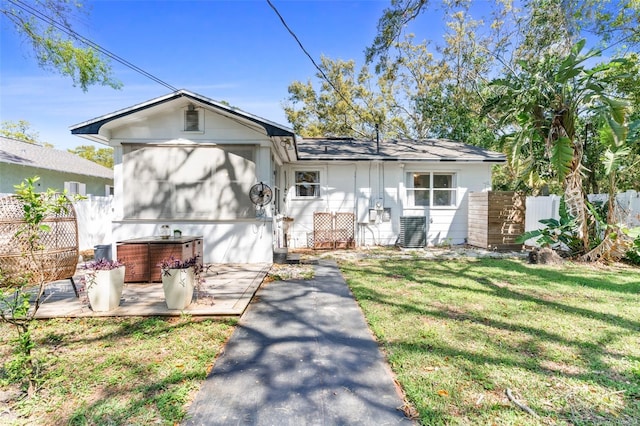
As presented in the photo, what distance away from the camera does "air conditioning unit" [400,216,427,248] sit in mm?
10281

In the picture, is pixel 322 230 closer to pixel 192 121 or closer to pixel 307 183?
pixel 307 183

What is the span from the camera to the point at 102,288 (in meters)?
3.94

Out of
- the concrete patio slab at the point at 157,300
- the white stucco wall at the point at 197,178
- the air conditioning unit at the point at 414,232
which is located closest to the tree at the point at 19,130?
the white stucco wall at the point at 197,178

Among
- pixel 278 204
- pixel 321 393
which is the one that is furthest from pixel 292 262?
pixel 321 393

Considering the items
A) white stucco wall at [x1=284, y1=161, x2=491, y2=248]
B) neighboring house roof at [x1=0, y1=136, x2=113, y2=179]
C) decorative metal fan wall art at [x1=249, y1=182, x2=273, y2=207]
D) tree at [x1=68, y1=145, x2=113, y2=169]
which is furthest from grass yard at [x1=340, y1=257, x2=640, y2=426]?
tree at [x1=68, y1=145, x2=113, y2=169]

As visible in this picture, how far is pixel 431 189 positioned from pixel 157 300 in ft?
29.3

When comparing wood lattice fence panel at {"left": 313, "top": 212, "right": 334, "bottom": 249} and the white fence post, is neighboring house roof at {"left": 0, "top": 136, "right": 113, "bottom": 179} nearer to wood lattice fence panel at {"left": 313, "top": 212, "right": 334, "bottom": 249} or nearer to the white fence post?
the white fence post

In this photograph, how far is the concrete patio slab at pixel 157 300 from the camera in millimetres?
3928

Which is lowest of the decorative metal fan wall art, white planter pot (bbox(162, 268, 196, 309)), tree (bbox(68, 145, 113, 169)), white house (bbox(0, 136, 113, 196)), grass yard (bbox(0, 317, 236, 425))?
grass yard (bbox(0, 317, 236, 425))

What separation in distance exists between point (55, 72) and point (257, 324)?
37.9 ft

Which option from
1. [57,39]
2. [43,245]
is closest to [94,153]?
[57,39]

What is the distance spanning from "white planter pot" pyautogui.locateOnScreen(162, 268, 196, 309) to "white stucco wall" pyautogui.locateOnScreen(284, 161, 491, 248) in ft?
21.8

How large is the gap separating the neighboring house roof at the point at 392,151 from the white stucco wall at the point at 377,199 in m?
0.30

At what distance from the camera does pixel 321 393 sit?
7.69 feet
